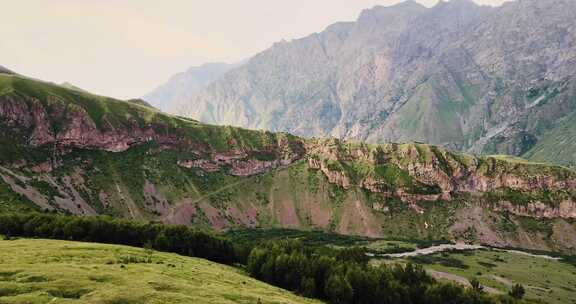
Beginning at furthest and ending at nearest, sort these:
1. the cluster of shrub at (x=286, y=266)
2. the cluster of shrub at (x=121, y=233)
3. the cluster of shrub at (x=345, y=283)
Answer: the cluster of shrub at (x=121, y=233), the cluster of shrub at (x=286, y=266), the cluster of shrub at (x=345, y=283)

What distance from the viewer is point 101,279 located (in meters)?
60.0

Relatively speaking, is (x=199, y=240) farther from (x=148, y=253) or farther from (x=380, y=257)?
(x=380, y=257)

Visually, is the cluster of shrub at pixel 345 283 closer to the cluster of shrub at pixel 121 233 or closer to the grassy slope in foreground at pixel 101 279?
the cluster of shrub at pixel 121 233

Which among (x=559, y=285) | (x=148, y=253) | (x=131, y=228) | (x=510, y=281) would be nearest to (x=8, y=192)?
(x=131, y=228)

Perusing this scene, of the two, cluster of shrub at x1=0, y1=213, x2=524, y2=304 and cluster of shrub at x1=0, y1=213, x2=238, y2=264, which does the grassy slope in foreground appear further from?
cluster of shrub at x1=0, y1=213, x2=238, y2=264

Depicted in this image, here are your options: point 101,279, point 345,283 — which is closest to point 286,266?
point 345,283

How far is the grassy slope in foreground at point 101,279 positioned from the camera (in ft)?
171

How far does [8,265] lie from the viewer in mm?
61344

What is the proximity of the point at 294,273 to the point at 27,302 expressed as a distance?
66.9 m

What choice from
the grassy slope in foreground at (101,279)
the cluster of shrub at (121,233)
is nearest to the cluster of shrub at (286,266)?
the cluster of shrub at (121,233)

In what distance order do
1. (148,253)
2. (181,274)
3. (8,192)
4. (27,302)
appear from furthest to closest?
1. (8,192)
2. (148,253)
3. (181,274)
4. (27,302)

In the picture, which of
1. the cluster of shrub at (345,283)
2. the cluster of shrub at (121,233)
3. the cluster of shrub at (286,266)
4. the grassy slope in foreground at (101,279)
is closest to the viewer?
the grassy slope in foreground at (101,279)

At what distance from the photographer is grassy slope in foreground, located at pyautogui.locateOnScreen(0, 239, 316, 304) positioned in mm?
51969

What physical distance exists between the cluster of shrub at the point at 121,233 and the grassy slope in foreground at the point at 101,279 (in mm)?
21907
